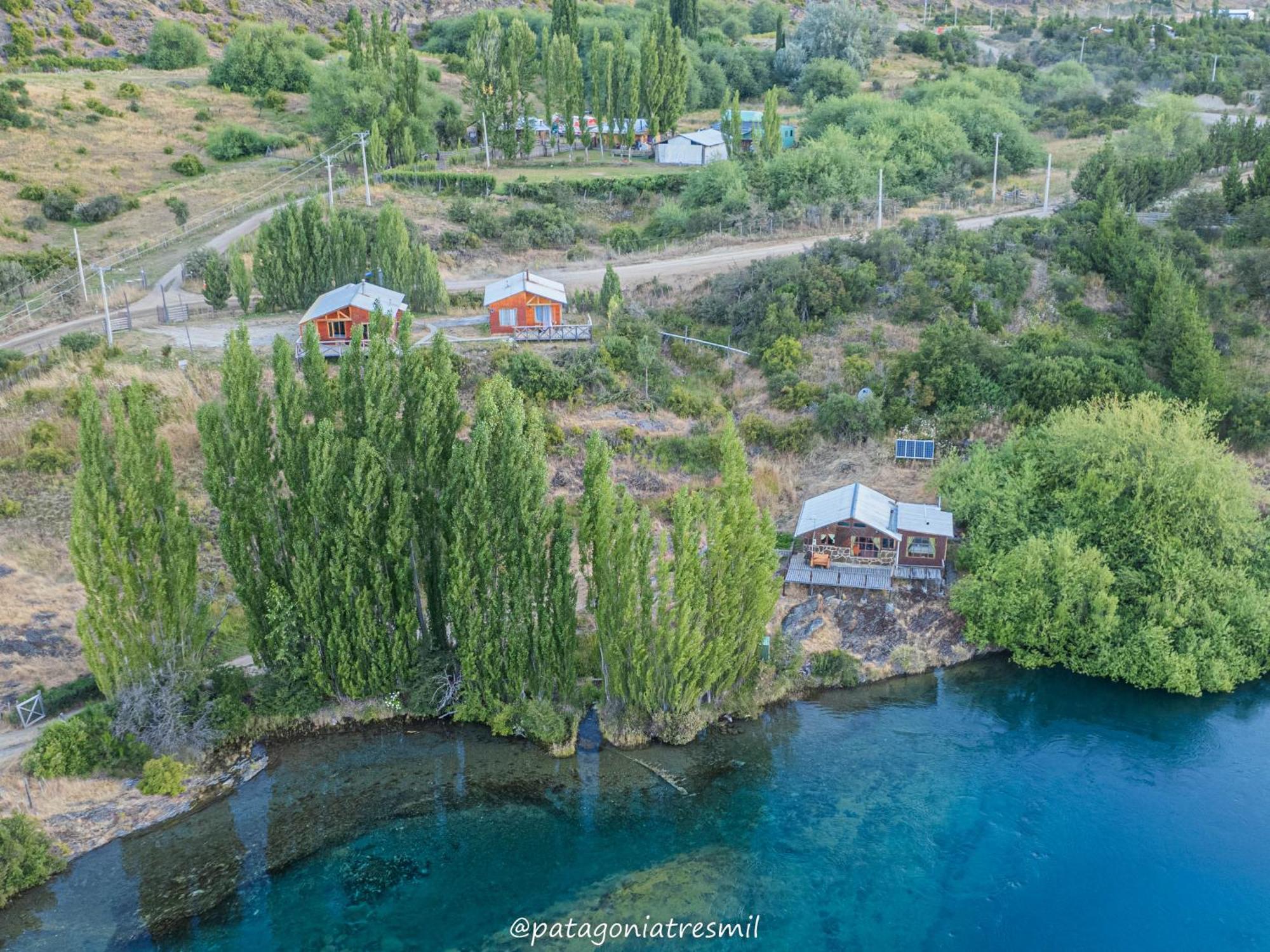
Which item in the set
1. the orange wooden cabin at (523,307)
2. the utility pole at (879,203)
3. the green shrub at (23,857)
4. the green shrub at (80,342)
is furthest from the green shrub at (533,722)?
the utility pole at (879,203)

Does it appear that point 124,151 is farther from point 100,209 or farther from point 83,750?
A: point 83,750

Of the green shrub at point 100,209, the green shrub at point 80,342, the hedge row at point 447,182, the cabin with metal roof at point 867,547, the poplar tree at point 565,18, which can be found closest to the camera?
the cabin with metal roof at point 867,547

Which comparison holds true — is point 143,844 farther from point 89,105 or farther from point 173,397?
point 89,105

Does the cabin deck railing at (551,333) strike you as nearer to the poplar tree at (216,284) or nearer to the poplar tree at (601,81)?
the poplar tree at (216,284)

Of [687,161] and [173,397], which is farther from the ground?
[687,161]

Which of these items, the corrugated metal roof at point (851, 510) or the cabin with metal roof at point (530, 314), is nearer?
the corrugated metal roof at point (851, 510)

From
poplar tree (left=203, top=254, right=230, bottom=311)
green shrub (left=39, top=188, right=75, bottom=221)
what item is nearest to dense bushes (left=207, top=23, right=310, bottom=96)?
green shrub (left=39, top=188, right=75, bottom=221)

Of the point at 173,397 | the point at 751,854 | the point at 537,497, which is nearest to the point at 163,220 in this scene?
the point at 173,397
